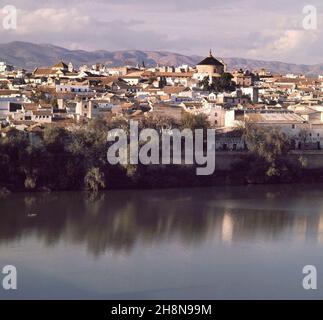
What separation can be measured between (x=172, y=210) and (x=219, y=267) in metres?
2.46

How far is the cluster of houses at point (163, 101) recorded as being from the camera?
13375mm

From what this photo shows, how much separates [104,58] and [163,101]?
5760 cm

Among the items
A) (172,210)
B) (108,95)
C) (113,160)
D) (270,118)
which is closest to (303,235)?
(172,210)

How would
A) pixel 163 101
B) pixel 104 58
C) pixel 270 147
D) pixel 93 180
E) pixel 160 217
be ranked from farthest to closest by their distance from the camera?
pixel 104 58 → pixel 163 101 → pixel 270 147 → pixel 93 180 → pixel 160 217

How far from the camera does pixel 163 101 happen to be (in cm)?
1614

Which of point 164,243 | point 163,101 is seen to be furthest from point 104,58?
point 164,243

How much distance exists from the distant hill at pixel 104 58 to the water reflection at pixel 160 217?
148ft

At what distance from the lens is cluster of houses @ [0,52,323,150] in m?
13.4

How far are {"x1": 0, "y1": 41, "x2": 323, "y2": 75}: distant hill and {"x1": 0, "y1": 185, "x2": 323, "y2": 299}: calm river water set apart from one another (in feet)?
149

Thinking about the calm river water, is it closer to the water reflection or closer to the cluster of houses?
the water reflection

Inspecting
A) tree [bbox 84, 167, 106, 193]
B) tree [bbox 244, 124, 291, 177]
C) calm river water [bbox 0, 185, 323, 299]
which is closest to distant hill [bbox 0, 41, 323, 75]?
tree [bbox 244, 124, 291, 177]

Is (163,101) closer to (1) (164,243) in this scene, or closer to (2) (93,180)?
(2) (93,180)

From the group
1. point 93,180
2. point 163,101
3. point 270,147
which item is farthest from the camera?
point 163,101

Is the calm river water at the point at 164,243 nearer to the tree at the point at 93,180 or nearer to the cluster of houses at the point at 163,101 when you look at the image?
the tree at the point at 93,180
